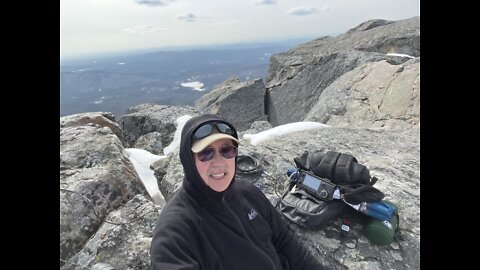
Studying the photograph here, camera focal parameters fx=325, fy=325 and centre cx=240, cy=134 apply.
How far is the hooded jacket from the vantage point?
3.00 metres

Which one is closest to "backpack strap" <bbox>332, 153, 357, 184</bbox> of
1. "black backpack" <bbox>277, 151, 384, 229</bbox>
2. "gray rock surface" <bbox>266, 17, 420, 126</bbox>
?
"black backpack" <bbox>277, 151, 384, 229</bbox>

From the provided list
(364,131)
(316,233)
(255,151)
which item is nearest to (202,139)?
(316,233)

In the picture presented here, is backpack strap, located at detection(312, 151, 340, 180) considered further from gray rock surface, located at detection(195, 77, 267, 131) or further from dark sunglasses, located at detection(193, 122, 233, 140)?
gray rock surface, located at detection(195, 77, 267, 131)

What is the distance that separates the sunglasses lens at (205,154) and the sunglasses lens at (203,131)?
147 millimetres

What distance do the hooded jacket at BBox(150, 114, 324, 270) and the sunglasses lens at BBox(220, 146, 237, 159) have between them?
165 millimetres

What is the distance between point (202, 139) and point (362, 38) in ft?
93.8

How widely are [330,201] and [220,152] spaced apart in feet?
9.29

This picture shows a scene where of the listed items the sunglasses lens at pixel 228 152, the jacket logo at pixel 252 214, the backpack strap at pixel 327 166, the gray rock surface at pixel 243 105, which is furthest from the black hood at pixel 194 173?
the gray rock surface at pixel 243 105

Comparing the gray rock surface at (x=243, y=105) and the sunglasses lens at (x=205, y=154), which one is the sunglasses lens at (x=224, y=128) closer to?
the sunglasses lens at (x=205, y=154)

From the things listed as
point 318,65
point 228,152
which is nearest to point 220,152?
point 228,152

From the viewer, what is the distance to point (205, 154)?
3.46 m
